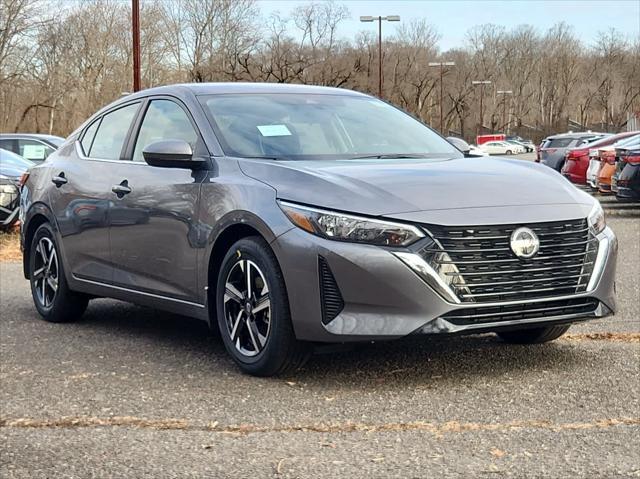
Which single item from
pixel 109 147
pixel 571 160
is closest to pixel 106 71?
pixel 571 160

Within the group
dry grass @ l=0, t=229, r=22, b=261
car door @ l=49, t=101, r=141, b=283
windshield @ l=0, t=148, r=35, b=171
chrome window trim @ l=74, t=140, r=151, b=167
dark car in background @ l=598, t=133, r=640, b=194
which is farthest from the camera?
dark car in background @ l=598, t=133, r=640, b=194

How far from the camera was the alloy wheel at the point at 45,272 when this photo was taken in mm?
7086

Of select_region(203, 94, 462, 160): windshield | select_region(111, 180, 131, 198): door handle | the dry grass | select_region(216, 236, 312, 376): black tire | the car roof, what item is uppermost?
the car roof

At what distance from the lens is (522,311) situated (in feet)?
15.6

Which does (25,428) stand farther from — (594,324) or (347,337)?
(594,324)

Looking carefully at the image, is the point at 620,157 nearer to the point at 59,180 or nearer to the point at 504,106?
the point at 59,180

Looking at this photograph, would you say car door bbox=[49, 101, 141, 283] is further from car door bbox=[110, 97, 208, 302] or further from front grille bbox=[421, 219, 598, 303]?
front grille bbox=[421, 219, 598, 303]

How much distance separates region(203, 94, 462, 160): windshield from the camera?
18.2ft

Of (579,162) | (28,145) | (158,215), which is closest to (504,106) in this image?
(579,162)

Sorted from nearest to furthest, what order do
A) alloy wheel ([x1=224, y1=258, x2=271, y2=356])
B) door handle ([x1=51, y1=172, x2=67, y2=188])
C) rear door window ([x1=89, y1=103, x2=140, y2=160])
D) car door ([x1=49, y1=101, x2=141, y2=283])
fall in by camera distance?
alloy wheel ([x1=224, y1=258, x2=271, y2=356]) < car door ([x1=49, y1=101, x2=141, y2=283]) < rear door window ([x1=89, y1=103, x2=140, y2=160]) < door handle ([x1=51, y1=172, x2=67, y2=188])

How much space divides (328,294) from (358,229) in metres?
0.33

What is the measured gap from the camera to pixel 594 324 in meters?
6.66

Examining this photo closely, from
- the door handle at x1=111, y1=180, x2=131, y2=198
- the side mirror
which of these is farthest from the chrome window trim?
the side mirror

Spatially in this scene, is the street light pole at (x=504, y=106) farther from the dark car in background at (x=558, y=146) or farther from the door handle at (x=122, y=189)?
the door handle at (x=122, y=189)
